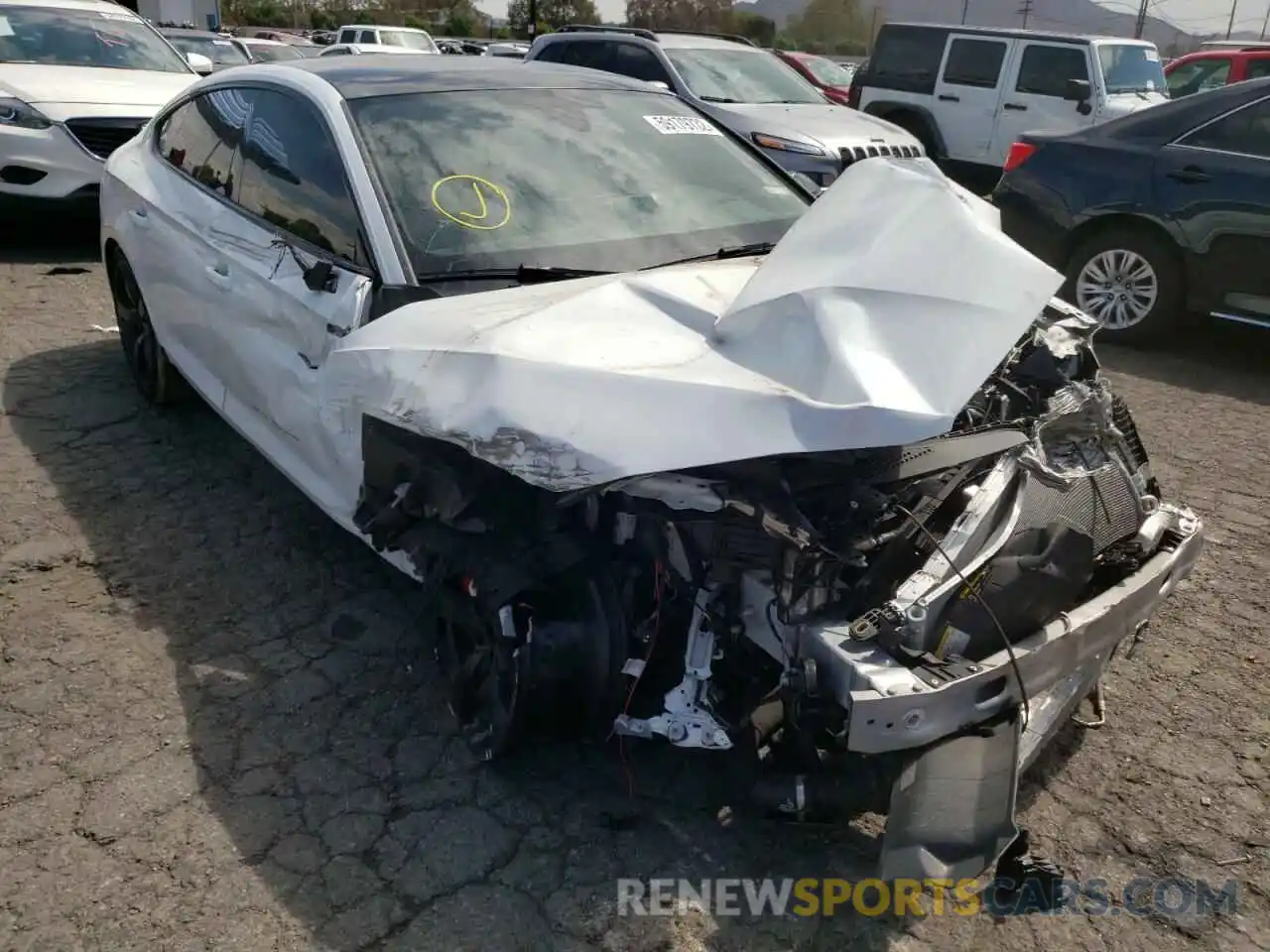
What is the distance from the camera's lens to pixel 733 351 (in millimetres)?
2537

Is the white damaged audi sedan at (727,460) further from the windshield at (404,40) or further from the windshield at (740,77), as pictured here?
the windshield at (404,40)

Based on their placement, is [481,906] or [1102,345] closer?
[481,906]

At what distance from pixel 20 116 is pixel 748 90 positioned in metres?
6.27

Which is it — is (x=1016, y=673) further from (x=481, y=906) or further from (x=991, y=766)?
(x=481, y=906)

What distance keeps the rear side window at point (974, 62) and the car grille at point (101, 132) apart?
926 cm

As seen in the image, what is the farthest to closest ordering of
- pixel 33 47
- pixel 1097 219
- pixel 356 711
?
pixel 33 47 → pixel 1097 219 → pixel 356 711

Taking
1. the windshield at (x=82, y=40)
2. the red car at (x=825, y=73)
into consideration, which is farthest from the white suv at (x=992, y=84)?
the windshield at (x=82, y=40)

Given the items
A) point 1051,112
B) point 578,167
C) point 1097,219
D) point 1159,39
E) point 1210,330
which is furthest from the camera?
point 1159,39

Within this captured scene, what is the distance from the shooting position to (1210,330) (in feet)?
23.9

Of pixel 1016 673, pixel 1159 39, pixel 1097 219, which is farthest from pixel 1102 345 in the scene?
pixel 1159 39

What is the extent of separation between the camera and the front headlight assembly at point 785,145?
348 inches

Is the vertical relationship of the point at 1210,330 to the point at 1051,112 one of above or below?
below

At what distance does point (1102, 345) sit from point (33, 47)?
8732 mm
